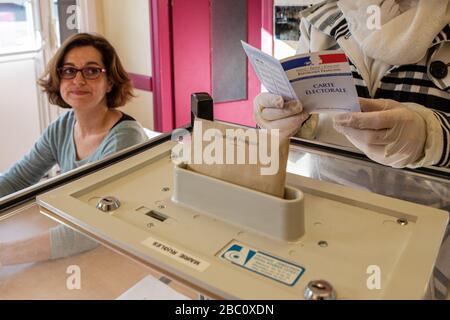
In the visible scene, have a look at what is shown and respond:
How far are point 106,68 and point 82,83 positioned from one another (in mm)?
125

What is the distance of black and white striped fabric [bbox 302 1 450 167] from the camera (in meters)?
0.93

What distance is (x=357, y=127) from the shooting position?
0.85 m

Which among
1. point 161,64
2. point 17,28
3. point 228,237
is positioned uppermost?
point 17,28

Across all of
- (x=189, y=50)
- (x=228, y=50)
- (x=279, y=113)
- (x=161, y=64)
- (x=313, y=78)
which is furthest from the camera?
(x=228, y=50)

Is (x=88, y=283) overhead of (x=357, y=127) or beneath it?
beneath

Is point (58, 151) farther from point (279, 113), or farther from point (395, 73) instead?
point (395, 73)

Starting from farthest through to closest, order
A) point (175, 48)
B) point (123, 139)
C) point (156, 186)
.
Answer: point (175, 48) < point (123, 139) < point (156, 186)

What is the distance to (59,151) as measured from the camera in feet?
5.18

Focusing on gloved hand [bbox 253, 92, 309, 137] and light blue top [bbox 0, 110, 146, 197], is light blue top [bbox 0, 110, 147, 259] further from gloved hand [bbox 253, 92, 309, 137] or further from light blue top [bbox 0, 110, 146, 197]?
gloved hand [bbox 253, 92, 309, 137]

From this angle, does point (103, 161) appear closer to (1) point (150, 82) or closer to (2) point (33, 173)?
(2) point (33, 173)

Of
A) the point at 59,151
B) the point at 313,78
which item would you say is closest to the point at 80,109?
the point at 59,151

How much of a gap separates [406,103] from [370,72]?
130 millimetres
